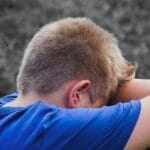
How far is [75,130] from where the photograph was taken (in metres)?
1.56

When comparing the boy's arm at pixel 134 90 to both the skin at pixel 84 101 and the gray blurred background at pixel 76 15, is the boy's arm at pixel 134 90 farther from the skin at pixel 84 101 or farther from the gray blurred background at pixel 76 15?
the gray blurred background at pixel 76 15

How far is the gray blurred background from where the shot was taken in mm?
5305

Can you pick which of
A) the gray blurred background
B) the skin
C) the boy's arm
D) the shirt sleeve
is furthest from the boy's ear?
the gray blurred background

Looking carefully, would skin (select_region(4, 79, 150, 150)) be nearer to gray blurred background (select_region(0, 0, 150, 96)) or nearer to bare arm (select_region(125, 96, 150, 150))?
bare arm (select_region(125, 96, 150, 150))

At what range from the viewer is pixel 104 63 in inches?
67.8

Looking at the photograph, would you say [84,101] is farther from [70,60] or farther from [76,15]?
[76,15]

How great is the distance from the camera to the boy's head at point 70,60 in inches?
66.1

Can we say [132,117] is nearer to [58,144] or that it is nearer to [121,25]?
[58,144]

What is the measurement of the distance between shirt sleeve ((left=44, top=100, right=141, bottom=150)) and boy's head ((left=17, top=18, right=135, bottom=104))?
0.15 metres

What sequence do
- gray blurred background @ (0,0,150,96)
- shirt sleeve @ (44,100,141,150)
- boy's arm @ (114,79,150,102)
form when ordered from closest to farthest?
shirt sleeve @ (44,100,141,150)
boy's arm @ (114,79,150,102)
gray blurred background @ (0,0,150,96)

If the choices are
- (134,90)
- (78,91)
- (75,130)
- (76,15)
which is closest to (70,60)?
(78,91)

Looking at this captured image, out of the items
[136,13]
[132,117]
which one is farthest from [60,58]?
[136,13]

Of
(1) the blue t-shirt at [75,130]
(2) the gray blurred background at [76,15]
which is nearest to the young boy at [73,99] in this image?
(1) the blue t-shirt at [75,130]

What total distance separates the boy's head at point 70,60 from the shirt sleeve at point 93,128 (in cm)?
15
